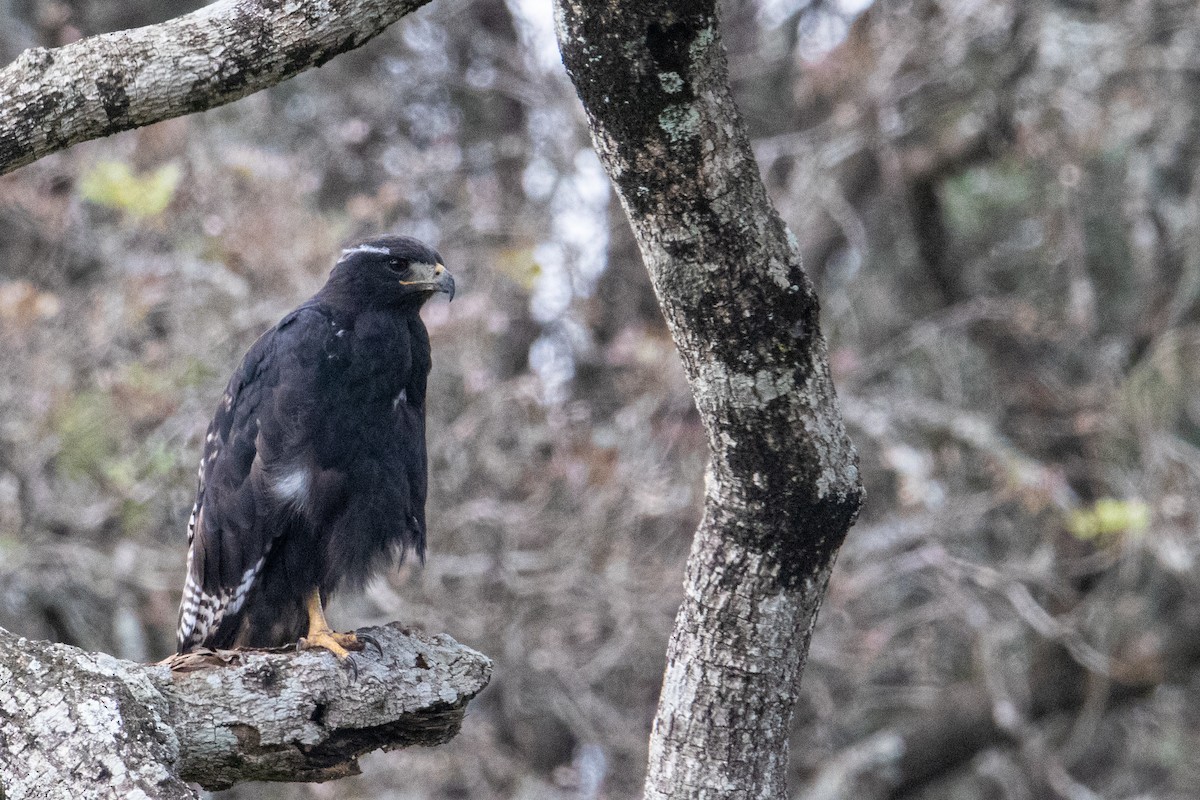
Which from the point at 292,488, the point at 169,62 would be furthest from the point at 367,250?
the point at 169,62

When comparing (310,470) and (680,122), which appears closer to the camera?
(680,122)

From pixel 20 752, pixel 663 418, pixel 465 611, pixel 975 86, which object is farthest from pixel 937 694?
pixel 20 752

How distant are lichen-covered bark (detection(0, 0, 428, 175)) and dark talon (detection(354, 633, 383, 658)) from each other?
4.34ft

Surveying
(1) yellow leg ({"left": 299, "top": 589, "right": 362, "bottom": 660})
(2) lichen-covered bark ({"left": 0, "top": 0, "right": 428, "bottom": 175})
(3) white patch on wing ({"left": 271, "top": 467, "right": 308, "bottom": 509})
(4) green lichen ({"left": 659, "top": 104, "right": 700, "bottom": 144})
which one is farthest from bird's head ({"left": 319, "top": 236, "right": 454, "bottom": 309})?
(4) green lichen ({"left": 659, "top": 104, "right": 700, "bottom": 144})

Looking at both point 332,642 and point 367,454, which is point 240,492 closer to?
point 367,454

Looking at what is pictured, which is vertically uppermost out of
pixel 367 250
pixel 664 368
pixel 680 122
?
pixel 680 122

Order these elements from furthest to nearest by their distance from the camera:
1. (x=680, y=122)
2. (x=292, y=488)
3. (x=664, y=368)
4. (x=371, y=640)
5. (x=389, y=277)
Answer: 1. (x=664, y=368)
2. (x=389, y=277)
3. (x=292, y=488)
4. (x=371, y=640)
5. (x=680, y=122)

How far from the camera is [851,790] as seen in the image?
7469 mm

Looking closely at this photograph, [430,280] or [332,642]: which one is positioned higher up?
[430,280]

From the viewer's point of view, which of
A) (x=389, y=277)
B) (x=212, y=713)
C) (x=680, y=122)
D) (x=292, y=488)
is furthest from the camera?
(x=389, y=277)

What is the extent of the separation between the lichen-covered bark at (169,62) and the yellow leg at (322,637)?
125cm

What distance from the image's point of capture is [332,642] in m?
3.54

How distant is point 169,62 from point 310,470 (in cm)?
173

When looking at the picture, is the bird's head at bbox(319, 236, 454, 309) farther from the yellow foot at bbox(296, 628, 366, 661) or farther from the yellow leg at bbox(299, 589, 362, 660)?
the yellow foot at bbox(296, 628, 366, 661)
